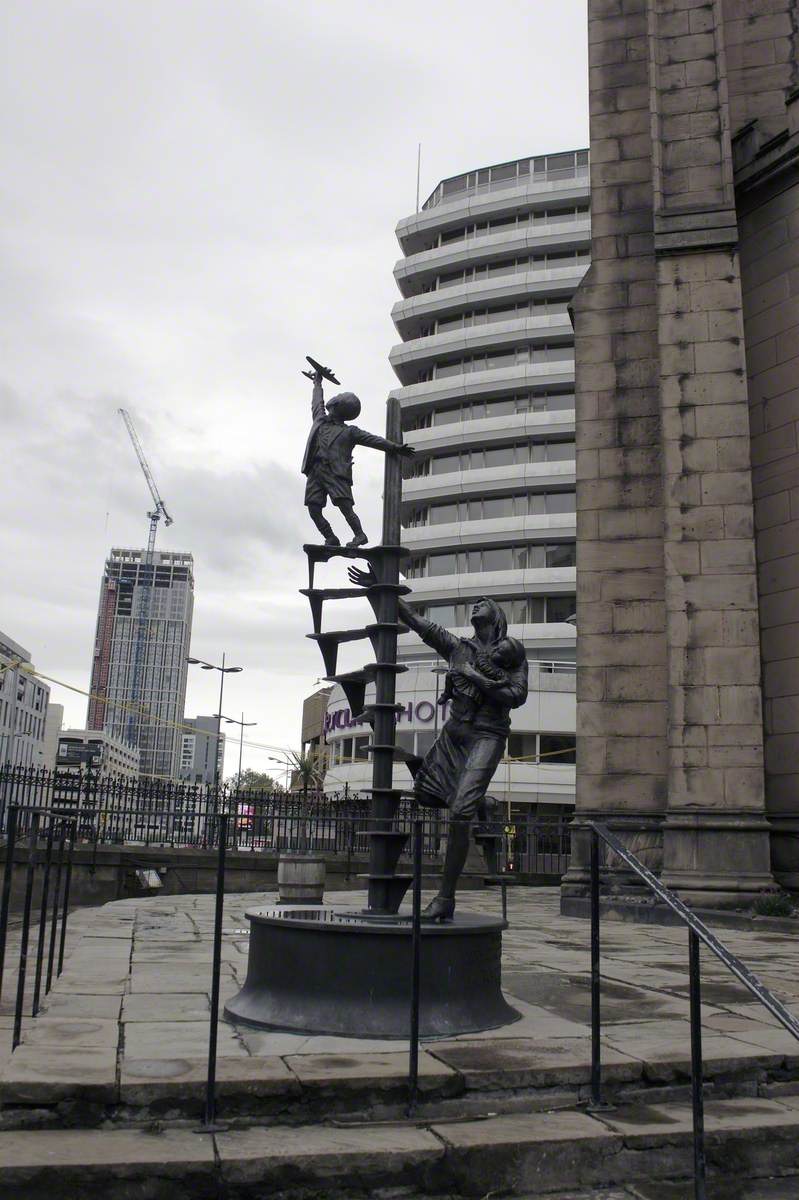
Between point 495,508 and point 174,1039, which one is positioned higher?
point 495,508

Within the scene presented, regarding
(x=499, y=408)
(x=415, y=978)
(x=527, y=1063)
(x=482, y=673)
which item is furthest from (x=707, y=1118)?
(x=499, y=408)

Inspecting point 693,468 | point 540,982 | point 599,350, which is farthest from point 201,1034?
point 599,350

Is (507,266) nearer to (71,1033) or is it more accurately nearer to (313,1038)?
(313,1038)

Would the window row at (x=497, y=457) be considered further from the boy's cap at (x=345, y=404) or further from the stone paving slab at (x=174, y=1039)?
the stone paving slab at (x=174, y=1039)

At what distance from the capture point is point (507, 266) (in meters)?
65.6

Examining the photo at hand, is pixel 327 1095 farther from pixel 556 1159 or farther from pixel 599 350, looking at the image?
pixel 599 350

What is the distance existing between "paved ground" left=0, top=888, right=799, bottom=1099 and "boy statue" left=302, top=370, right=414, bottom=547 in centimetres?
376

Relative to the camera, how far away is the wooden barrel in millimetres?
14281

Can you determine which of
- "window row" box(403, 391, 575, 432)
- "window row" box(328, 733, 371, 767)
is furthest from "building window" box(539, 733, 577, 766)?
"window row" box(403, 391, 575, 432)

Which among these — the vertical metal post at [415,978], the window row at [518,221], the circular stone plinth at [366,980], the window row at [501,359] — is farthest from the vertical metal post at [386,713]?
the window row at [518,221]

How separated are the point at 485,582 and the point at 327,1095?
5403cm

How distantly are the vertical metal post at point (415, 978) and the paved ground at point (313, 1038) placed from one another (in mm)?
157

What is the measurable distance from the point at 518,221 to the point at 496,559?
24.1m

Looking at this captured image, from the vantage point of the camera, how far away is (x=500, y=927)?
21.2ft
